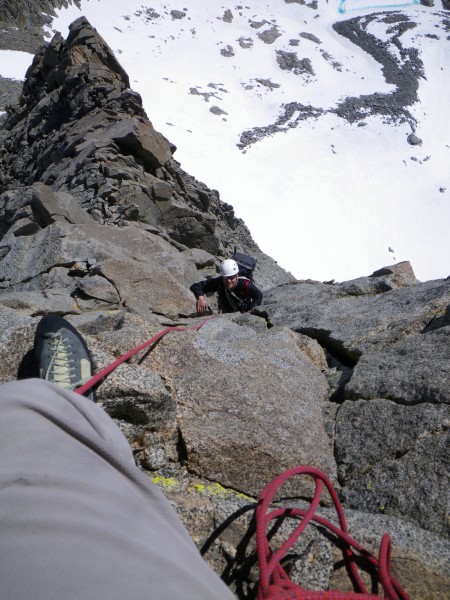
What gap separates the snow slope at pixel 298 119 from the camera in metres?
34.2

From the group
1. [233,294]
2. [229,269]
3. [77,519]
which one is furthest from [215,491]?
[233,294]

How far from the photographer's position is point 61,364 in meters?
3.08

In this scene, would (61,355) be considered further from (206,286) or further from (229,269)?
(206,286)

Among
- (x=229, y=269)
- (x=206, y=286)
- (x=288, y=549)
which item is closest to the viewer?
(x=288, y=549)

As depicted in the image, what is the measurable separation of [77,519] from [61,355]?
71.6 inches

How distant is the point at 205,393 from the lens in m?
3.54

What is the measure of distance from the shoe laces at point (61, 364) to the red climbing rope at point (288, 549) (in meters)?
1.41

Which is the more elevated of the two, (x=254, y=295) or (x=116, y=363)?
(x=116, y=363)

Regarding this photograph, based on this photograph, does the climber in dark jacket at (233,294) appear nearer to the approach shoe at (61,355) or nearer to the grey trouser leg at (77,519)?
the approach shoe at (61,355)

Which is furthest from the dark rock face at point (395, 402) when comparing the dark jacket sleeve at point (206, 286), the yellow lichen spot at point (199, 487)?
the dark jacket sleeve at point (206, 286)

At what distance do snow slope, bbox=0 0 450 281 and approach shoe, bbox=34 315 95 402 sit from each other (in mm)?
25642

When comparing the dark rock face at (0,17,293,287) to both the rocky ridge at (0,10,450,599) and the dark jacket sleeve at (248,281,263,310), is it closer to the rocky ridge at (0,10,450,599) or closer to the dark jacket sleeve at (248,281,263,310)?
the rocky ridge at (0,10,450,599)

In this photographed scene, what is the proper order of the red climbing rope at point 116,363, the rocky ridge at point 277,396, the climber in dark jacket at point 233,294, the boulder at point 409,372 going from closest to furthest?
the rocky ridge at point 277,396 < the red climbing rope at point 116,363 < the boulder at point 409,372 < the climber in dark jacket at point 233,294

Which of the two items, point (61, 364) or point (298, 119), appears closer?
point (61, 364)
